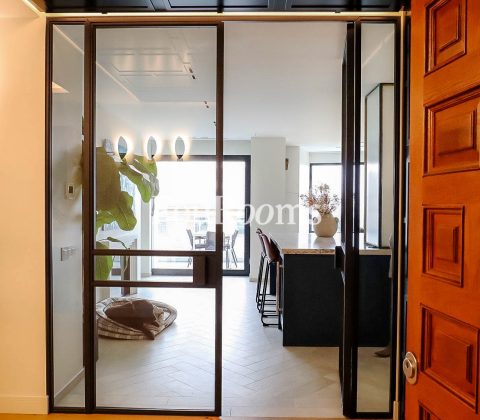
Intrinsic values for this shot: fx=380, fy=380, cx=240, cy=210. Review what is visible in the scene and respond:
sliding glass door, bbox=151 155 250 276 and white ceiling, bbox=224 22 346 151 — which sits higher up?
white ceiling, bbox=224 22 346 151

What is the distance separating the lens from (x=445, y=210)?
3.34ft

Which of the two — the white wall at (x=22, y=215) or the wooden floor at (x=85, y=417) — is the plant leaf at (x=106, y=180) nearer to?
the white wall at (x=22, y=215)

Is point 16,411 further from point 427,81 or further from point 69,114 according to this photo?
point 427,81

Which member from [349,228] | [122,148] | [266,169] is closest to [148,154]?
[122,148]

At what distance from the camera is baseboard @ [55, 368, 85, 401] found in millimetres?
2648

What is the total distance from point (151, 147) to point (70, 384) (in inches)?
69.8

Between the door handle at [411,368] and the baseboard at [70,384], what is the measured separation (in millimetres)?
2257

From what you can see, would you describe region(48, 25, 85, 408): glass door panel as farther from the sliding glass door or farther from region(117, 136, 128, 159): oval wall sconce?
the sliding glass door

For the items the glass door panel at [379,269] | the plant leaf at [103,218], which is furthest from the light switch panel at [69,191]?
the glass door panel at [379,269]

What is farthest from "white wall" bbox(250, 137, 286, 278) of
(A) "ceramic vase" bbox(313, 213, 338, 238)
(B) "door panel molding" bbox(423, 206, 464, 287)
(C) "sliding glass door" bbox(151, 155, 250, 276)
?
(B) "door panel molding" bbox(423, 206, 464, 287)

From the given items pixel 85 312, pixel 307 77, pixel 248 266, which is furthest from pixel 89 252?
pixel 248 266

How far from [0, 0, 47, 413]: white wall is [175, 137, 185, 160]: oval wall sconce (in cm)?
89

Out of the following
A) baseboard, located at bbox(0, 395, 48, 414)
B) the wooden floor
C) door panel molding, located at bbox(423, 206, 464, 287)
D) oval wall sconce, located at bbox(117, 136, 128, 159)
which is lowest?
the wooden floor

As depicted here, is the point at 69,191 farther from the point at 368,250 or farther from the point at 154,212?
the point at 368,250
